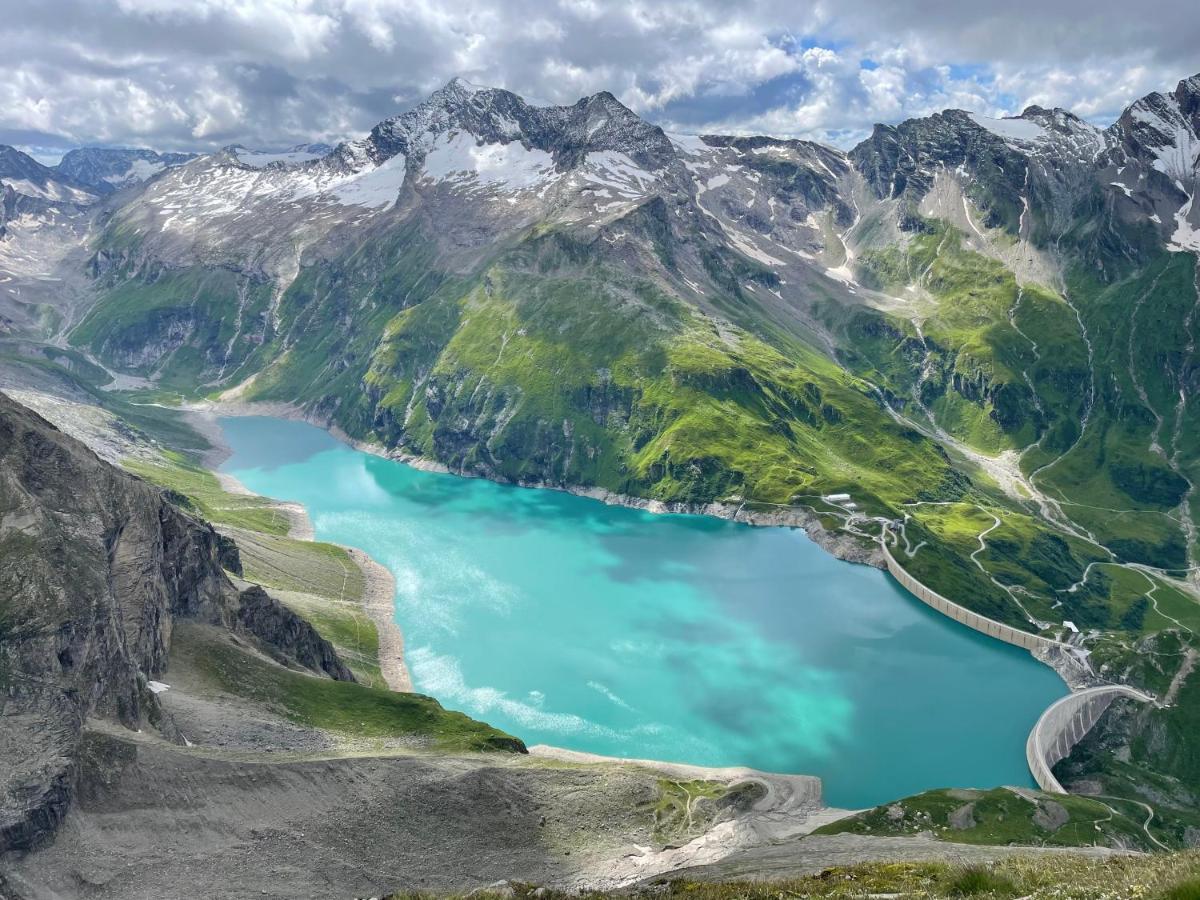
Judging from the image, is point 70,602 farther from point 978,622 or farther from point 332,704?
point 978,622

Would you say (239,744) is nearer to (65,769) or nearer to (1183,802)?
(65,769)

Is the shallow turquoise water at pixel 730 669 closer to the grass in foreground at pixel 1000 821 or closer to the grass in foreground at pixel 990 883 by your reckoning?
the grass in foreground at pixel 1000 821

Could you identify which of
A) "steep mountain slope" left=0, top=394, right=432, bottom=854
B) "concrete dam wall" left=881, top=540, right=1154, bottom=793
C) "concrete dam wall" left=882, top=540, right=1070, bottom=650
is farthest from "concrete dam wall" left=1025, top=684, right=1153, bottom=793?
"steep mountain slope" left=0, top=394, right=432, bottom=854

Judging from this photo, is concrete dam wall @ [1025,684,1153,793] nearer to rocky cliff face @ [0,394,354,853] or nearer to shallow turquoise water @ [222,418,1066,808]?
shallow turquoise water @ [222,418,1066,808]

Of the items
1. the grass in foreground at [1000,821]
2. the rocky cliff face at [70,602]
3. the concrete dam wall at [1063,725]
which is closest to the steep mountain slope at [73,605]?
the rocky cliff face at [70,602]


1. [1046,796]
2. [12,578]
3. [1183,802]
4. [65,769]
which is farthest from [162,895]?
[1183,802]

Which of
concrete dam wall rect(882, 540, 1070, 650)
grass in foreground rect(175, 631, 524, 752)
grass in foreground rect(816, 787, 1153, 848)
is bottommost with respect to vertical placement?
grass in foreground rect(816, 787, 1153, 848)
